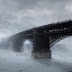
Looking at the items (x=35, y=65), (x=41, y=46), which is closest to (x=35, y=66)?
(x=35, y=65)

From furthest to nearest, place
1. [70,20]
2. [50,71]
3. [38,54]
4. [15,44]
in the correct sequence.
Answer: [15,44]
[38,54]
[70,20]
[50,71]

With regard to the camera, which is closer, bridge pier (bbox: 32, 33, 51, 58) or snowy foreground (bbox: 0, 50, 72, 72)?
snowy foreground (bbox: 0, 50, 72, 72)

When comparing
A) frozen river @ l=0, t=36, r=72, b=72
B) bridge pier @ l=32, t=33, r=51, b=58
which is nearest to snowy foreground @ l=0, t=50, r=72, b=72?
frozen river @ l=0, t=36, r=72, b=72

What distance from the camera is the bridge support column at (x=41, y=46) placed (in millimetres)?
86188

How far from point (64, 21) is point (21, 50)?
82930 mm

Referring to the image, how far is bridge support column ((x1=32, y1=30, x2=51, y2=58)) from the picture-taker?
86.2m

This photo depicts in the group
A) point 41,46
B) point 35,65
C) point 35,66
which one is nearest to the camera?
point 35,66

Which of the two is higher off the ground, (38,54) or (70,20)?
(70,20)

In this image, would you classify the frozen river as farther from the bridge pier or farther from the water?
the bridge pier

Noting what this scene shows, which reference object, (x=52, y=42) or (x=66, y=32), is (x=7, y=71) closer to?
(x=66, y=32)

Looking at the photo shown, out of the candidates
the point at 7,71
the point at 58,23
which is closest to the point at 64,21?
the point at 58,23

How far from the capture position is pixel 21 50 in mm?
149375

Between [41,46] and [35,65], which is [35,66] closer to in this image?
[35,65]

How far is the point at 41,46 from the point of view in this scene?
87875 mm
